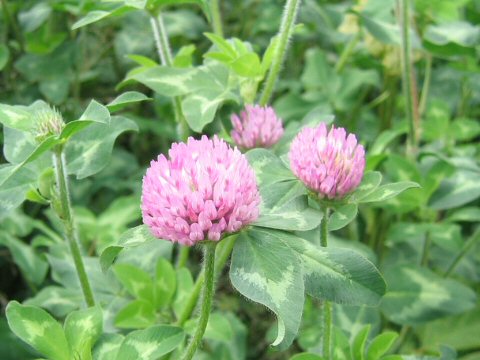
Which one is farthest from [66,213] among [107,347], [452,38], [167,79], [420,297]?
[452,38]

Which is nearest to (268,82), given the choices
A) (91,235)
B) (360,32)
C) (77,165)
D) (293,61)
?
(77,165)

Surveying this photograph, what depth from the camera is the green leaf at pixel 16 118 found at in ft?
3.02

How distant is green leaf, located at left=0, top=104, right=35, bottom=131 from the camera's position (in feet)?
3.02

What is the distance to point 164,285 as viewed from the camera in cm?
123

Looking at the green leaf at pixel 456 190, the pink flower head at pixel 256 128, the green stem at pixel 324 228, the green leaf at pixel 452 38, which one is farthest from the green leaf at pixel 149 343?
the green leaf at pixel 452 38

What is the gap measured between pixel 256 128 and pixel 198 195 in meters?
0.36

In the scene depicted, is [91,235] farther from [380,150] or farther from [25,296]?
[380,150]

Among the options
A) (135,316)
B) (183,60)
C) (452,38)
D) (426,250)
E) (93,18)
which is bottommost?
(426,250)

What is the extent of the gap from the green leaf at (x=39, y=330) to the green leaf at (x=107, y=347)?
0.13 ft

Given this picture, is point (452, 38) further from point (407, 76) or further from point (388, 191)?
point (388, 191)

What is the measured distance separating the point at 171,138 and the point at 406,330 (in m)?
0.83

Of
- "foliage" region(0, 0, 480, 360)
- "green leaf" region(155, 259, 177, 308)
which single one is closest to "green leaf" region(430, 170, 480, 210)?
"foliage" region(0, 0, 480, 360)

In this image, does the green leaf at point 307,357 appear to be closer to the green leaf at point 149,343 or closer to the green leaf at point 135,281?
the green leaf at point 149,343

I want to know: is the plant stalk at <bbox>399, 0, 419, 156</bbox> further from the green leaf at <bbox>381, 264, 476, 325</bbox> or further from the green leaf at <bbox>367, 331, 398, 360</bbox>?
the green leaf at <bbox>367, 331, 398, 360</bbox>
